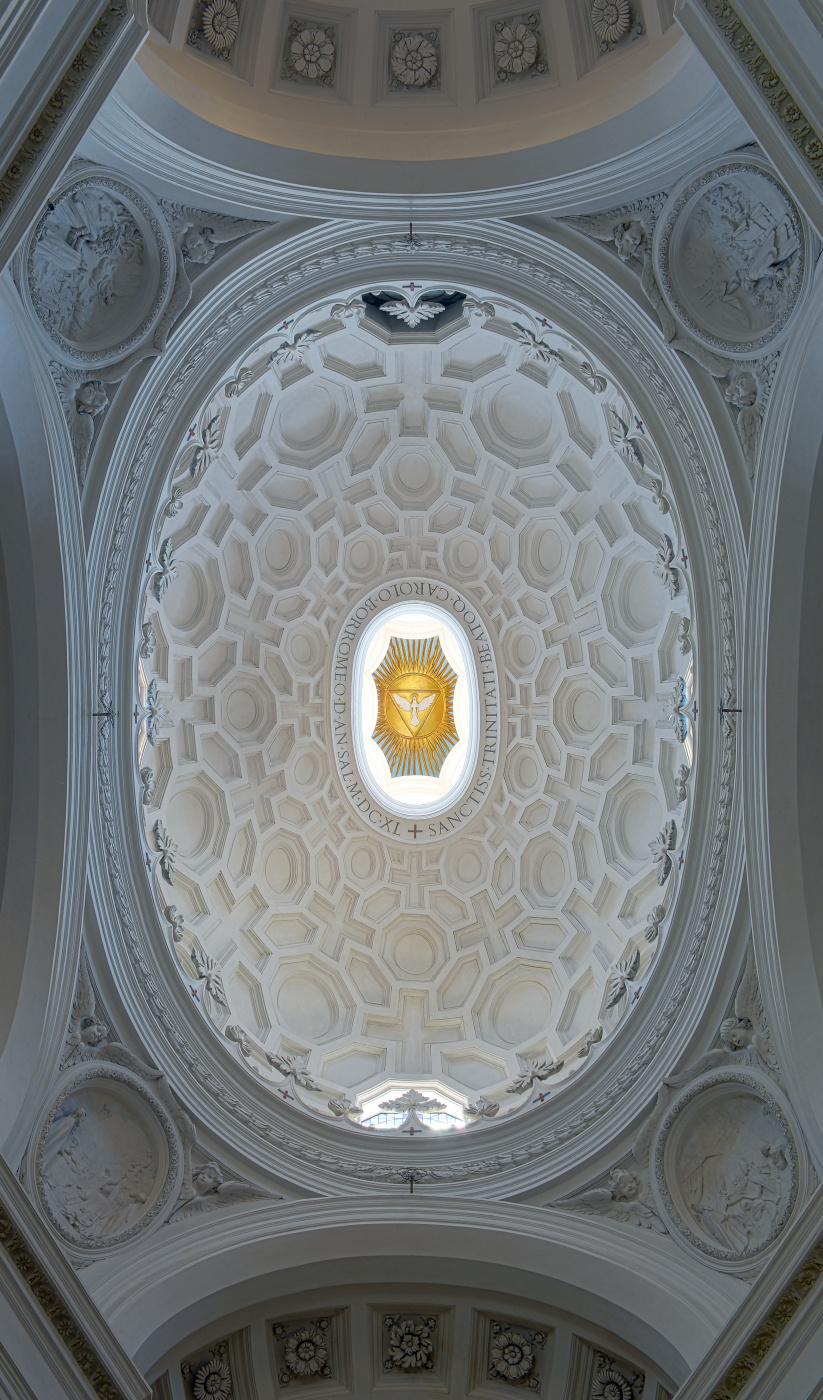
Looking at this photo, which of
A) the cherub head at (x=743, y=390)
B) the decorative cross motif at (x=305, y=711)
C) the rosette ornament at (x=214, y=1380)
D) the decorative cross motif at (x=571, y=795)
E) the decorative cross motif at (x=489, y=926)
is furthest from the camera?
the decorative cross motif at (x=305, y=711)

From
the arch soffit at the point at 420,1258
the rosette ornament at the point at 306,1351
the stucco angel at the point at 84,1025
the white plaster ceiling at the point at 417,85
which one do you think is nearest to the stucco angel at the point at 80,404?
the white plaster ceiling at the point at 417,85

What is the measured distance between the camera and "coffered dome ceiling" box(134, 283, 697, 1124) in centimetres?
1496

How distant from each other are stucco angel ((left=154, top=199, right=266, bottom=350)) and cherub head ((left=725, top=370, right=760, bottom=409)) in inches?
221

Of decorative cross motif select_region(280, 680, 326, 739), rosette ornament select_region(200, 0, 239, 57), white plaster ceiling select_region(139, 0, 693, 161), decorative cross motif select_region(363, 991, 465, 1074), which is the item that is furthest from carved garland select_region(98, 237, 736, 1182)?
decorative cross motif select_region(280, 680, 326, 739)

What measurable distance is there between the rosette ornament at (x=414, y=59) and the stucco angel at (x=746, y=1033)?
1080 cm

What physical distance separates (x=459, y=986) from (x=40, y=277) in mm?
13653

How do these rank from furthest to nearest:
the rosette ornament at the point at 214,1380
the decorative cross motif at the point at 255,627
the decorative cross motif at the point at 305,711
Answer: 1. the decorative cross motif at the point at 305,711
2. the decorative cross motif at the point at 255,627
3. the rosette ornament at the point at 214,1380

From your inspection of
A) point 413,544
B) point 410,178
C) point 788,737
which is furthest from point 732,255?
point 413,544

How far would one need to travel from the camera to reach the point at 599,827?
58.9 feet

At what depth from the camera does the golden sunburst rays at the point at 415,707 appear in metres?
21.5

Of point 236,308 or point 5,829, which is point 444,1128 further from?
point 236,308

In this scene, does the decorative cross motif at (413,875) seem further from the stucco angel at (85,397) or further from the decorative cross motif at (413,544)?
the stucco angel at (85,397)

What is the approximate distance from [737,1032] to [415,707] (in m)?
10.6

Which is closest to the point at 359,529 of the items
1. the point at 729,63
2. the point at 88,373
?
the point at 88,373
